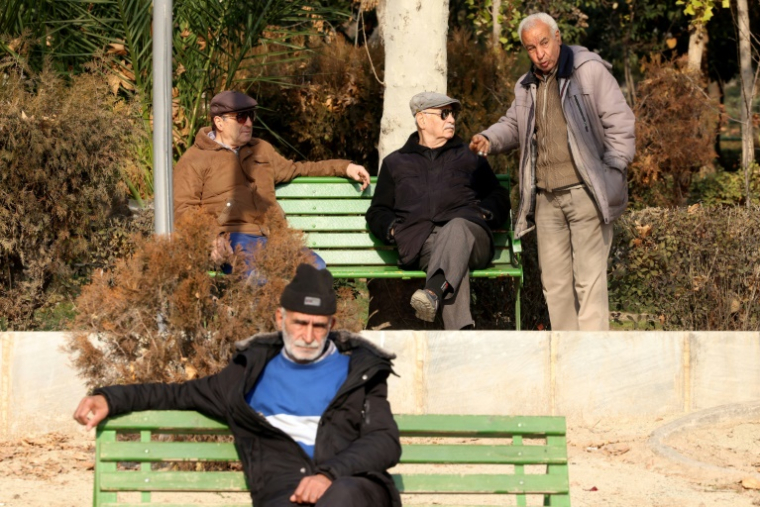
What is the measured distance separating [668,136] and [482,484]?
34.0 feet

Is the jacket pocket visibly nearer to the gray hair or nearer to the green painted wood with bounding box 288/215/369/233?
the gray hair

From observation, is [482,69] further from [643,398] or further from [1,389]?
[1,389]

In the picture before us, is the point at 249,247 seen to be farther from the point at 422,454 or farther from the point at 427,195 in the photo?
the point at 422,454

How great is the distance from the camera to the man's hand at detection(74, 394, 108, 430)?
4672 mm

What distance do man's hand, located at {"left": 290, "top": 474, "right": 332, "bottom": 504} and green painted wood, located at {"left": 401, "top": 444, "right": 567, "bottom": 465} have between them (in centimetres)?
37

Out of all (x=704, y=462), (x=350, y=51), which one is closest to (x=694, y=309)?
(x=704, y=462)

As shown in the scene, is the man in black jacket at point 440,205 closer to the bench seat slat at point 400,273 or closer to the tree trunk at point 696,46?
the bench seat slat at point 400,273

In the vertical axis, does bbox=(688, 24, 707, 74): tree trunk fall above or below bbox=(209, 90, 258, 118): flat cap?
above

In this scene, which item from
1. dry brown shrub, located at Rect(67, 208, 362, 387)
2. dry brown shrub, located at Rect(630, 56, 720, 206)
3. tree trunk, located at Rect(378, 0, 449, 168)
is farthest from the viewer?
dry brown shrub, located at Rect(630, 56, 720, 206)

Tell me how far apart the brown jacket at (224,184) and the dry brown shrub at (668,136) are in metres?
5.78

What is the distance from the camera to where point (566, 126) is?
26.9 feet

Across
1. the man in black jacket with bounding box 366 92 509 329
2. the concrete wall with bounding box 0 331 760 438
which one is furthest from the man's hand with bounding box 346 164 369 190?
the concrete wall with bounding box 0 331 760 438

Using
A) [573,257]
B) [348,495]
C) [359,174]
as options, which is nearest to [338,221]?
[359,174]

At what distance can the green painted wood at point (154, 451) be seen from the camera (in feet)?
15.9
